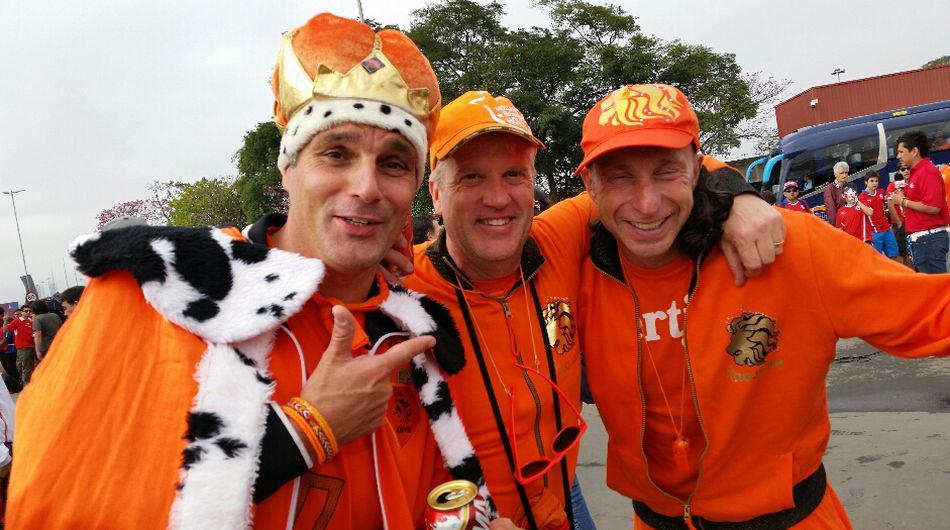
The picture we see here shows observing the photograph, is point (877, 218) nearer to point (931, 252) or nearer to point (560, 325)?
point (931, 252)

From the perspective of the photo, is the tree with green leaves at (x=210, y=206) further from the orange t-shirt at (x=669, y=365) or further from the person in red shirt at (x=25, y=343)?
the orange t-shirt at (x=669, y=365)

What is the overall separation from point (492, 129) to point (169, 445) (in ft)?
4.78

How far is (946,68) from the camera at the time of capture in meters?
28.6

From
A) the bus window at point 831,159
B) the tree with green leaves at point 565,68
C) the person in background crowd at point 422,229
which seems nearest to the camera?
the person in background crowd at point 422,229

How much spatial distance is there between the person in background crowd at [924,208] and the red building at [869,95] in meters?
24.4

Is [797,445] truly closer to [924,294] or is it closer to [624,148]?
[924,294]

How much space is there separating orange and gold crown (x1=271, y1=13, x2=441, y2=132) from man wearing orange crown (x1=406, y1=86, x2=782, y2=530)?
0.52 m

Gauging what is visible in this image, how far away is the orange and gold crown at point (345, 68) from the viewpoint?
159 centimetres

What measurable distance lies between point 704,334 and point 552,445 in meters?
0.65

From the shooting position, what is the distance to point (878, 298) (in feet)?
5.99

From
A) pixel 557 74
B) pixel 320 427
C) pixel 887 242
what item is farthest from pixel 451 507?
pixel 557 74

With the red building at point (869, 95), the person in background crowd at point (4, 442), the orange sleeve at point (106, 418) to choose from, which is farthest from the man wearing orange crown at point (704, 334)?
the red building at point (869, 95)

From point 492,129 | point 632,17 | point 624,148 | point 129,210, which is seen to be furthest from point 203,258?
point 129,210

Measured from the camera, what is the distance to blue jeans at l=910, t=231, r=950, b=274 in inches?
291
